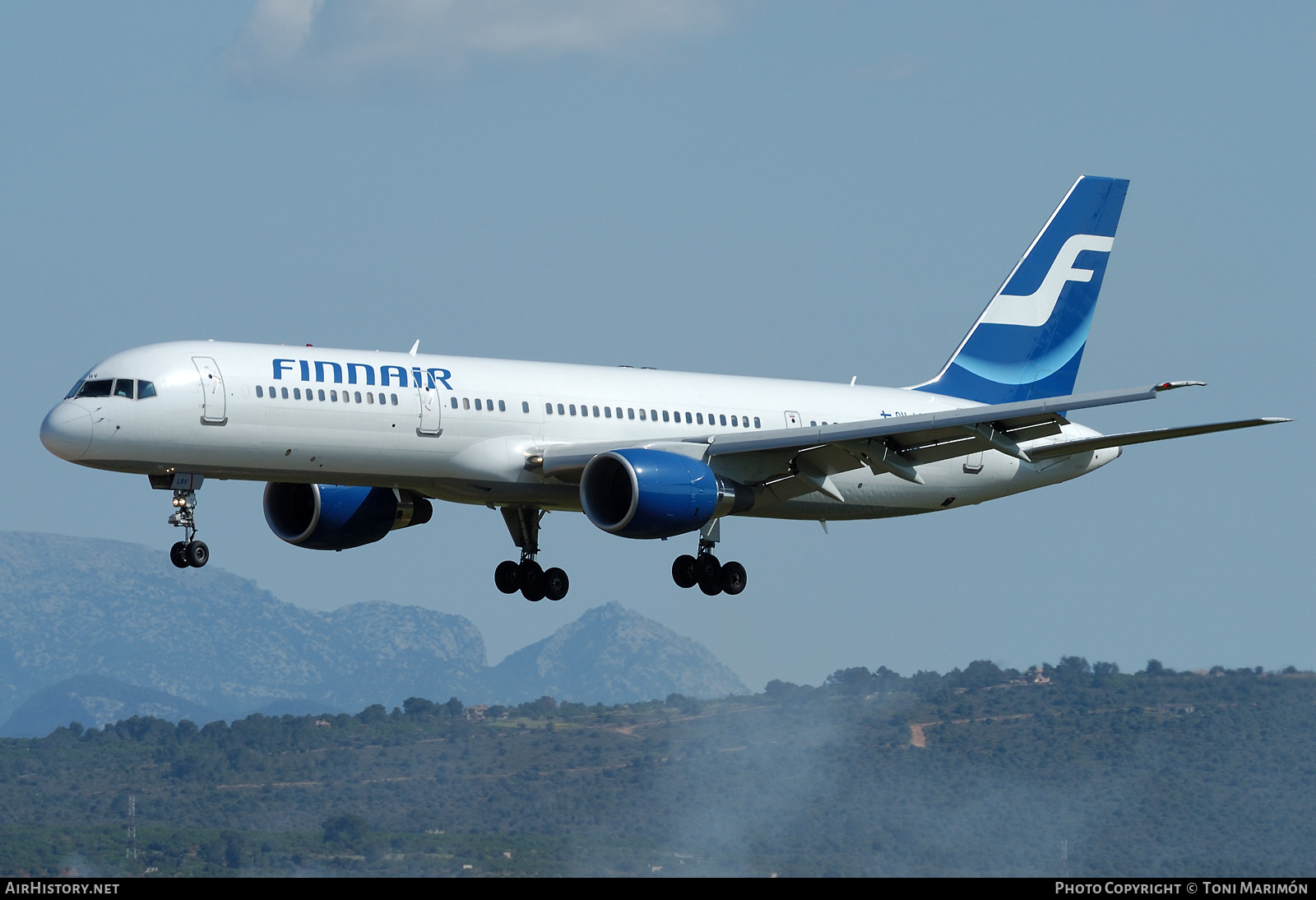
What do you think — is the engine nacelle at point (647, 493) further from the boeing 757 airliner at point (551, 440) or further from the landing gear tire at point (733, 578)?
the landing gear tire at point (733, 578)

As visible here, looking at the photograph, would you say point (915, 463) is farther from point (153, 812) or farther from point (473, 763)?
point (153, 812)

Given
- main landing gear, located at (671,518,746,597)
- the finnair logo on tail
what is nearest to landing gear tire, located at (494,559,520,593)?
main landing gear, located at (671,518,746,597)

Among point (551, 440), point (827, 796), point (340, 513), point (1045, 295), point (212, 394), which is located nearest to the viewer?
point (212, 394)

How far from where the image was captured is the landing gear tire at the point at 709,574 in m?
46.7

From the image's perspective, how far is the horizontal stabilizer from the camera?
40.8m

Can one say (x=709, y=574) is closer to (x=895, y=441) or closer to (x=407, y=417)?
(x=895, y=441)

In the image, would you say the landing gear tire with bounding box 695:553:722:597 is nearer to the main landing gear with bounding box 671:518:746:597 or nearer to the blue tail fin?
the main landing gear with bounding box 671:518:746:597

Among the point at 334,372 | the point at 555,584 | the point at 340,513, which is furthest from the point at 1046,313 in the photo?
the point at 334,372

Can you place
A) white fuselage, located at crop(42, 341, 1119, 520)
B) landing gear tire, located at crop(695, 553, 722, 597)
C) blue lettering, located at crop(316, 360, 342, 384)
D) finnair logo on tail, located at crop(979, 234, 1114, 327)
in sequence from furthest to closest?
finnair logo on tail, located at crop(979, 234, 1114, 327) < landing gear tire, located at crop(695, 553, 722, 597) < blue lettering, located at crop(316, 360, 342, 384) < white fuselage, located at crop(42, 341, 1119, 520)

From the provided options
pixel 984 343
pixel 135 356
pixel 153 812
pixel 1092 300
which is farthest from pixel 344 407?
pixel 153 812

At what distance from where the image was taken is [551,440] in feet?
141

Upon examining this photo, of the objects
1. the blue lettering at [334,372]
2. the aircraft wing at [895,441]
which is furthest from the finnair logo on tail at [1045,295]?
the blue lettering at [334,372]

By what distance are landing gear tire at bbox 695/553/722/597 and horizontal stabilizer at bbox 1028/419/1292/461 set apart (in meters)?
8.74

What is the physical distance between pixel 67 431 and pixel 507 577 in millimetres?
13872
